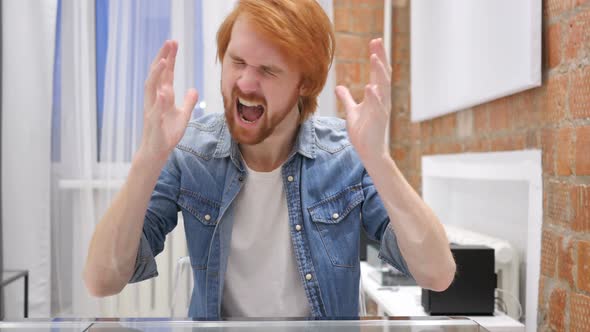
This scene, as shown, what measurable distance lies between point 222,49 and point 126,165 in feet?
4.29

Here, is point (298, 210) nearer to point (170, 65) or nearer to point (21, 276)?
point (170, 65)

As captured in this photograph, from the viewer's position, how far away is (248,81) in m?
0.97

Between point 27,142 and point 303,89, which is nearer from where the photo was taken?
point 303,89

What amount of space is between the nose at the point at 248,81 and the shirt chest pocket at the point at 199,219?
0.27 meters

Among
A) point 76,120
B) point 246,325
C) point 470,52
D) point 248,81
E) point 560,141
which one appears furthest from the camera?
point 76,120

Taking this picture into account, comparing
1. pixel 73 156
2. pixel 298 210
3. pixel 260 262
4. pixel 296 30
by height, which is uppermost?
pixel 296 30

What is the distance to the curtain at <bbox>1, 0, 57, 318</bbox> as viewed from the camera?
2.26m

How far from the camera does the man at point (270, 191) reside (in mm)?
875

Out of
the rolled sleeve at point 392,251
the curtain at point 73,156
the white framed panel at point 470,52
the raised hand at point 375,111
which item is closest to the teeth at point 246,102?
the raised hand at point 375,111

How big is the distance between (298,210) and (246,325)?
0.48 meters

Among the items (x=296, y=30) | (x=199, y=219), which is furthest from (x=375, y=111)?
(x=199, y=219)

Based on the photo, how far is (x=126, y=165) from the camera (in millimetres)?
2232

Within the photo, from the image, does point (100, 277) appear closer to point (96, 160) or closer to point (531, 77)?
point (531, 77)

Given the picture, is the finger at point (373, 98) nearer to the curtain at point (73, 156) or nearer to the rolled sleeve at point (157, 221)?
the rolled sleeve at point (157, 221)
